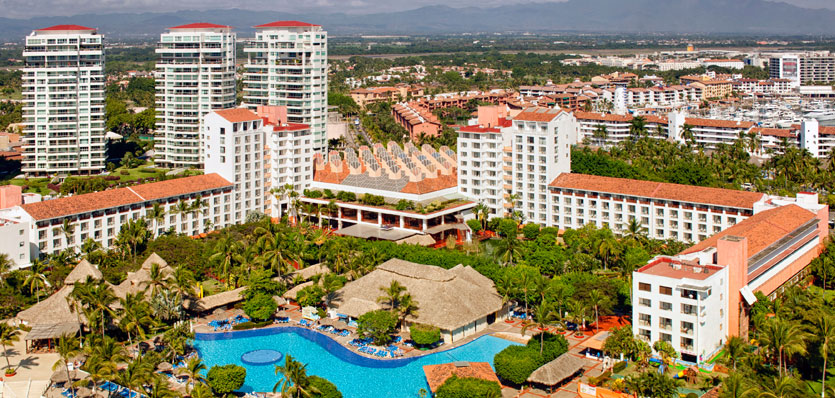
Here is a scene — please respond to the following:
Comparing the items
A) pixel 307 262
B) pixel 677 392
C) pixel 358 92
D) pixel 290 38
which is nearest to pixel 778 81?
pixel 358 92

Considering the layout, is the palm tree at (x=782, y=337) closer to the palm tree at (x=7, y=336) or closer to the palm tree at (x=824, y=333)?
the palm tree at (x=824, y=333)

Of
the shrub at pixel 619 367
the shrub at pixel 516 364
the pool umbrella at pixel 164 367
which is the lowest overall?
the pool umbrella at pixel 164 367

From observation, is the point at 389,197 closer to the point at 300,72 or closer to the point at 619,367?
the point at 300,72

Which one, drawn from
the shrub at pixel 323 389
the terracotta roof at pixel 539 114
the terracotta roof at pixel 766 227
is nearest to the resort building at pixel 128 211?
the terracotta roof at pixel 539 114

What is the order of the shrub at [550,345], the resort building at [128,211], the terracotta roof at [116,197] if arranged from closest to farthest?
1. the shrub at [550,345]
2. the resort building at [128,211]
3. the terracotta roof at [116,197]

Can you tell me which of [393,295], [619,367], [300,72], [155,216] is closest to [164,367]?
[393,295]

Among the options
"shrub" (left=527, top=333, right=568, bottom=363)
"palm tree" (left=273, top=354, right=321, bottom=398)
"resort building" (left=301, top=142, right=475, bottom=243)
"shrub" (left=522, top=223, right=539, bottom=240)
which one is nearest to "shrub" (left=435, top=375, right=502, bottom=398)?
"shrub" (left=527, top=333, right=568, bottom=363)

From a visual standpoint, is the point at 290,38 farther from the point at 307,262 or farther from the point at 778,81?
the point at 778,81
